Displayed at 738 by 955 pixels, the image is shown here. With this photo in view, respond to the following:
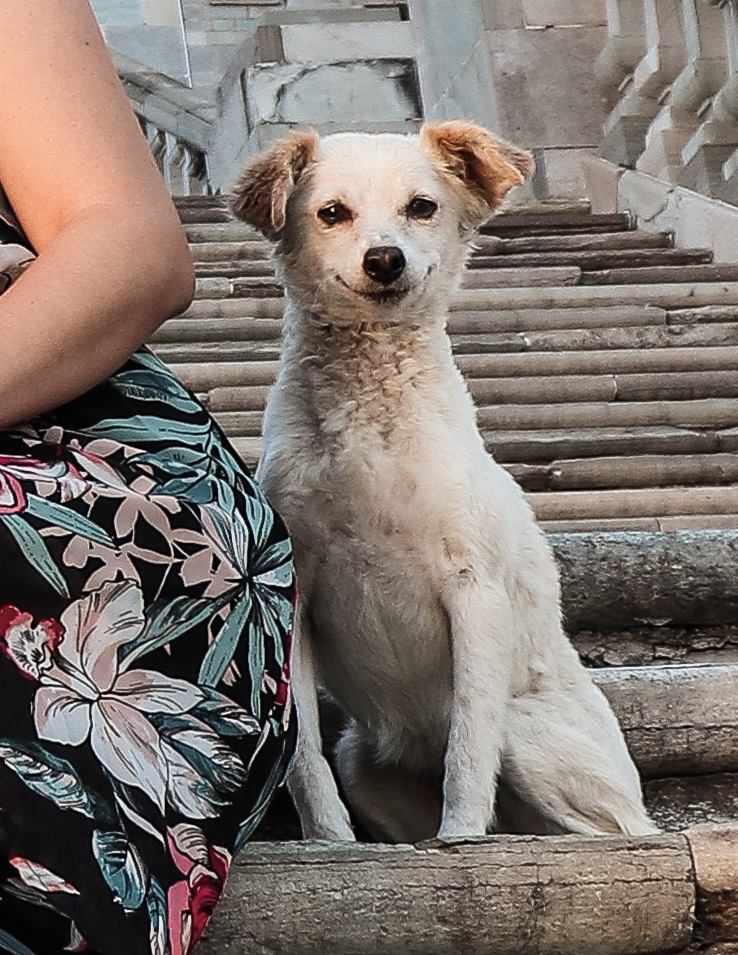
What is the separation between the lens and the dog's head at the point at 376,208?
2.11 m

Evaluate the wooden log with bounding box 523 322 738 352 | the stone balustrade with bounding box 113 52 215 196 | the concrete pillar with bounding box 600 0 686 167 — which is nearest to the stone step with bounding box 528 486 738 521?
the wooden log with bounding box 523 322 738 352

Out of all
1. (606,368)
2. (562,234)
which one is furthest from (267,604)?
(562,234)

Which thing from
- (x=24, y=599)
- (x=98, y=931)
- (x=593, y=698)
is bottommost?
(x=593, y=698)

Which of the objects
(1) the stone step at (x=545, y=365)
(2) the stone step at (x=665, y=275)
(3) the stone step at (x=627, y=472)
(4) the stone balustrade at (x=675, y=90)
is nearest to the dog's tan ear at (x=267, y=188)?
(3) the stone step at (x=627, y=472)

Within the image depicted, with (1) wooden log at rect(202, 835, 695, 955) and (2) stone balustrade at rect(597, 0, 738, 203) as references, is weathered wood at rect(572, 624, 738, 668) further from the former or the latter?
(2) stone balustrade at rect(597, 0, 738, 203)

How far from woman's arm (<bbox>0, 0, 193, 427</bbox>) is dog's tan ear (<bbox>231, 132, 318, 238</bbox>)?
738mm

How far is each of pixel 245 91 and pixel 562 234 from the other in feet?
8.83

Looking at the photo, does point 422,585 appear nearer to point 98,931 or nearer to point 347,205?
point 347,205

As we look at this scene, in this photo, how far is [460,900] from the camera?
1487mm

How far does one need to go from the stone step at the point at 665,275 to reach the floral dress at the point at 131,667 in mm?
4586

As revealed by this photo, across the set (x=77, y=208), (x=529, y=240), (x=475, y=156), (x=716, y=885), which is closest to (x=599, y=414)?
(x=529, y=240)

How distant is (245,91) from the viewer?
858 cm

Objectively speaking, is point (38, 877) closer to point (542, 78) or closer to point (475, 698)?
point (475, 698)

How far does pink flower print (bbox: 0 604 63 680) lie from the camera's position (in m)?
1.09
